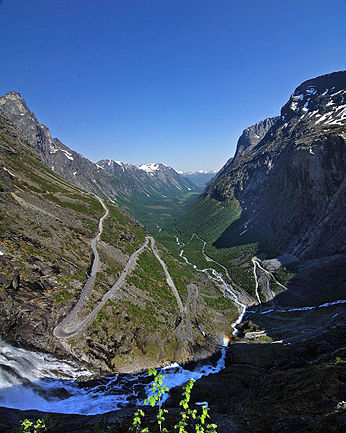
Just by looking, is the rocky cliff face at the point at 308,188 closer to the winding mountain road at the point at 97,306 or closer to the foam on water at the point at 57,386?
the winding mountain road at the point at 97,306

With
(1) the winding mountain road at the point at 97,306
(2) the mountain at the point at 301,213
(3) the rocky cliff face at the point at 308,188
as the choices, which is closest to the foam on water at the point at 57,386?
(1) the winding mountain road at the point at 97,306

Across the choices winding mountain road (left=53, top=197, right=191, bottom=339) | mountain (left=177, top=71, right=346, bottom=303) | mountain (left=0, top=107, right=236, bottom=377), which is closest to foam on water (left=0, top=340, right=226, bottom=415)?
mountain (left=0, top=107, right=236, bottom=377)

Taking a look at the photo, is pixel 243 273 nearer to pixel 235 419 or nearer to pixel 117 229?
pixel 117 229

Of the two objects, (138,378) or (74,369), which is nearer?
(74,369)

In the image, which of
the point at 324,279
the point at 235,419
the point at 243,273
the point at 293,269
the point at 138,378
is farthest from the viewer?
the point at 243,273

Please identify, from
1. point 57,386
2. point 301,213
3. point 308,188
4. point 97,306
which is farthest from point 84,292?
point 308,188

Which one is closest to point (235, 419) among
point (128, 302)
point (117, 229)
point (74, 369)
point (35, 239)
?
point (74, 369)

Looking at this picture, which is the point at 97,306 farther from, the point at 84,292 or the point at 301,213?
the point at 301,213
